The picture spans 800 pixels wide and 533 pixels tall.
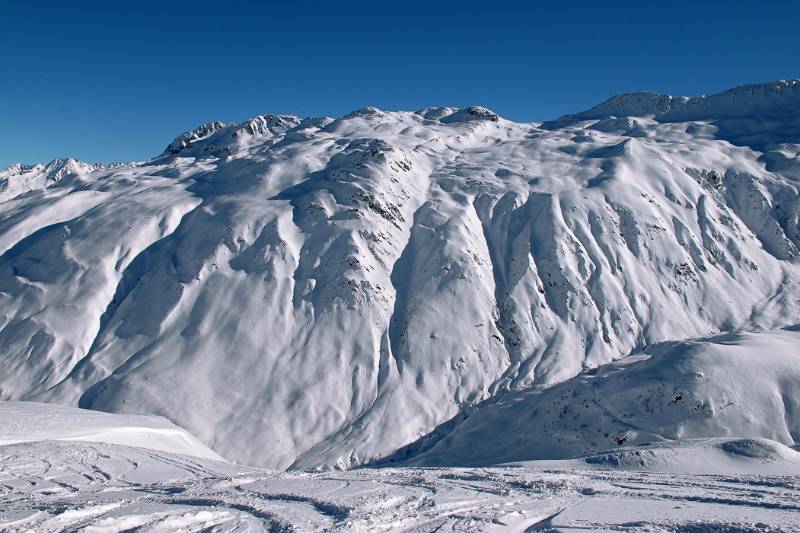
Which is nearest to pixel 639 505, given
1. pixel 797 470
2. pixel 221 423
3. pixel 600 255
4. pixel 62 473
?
pixel 797 470

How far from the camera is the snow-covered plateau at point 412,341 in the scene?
52.0 feet

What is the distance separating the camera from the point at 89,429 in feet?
96.6

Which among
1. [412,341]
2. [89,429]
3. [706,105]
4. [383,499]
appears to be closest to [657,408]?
[412,341]

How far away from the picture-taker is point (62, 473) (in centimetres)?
1880

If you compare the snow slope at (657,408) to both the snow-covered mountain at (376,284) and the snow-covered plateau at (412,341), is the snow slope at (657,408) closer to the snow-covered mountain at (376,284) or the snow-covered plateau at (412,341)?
the snow-covered plateau at (412,341)

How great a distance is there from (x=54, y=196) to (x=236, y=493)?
72997mm

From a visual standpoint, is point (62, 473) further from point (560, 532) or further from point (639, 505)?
point (639, 505)

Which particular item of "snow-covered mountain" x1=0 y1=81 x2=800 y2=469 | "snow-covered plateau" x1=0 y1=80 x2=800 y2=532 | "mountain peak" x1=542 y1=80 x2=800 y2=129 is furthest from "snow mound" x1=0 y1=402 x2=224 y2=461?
"mountain peak" x1=542 y1=80 x2=800 y2=129

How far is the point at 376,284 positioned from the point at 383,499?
120ft

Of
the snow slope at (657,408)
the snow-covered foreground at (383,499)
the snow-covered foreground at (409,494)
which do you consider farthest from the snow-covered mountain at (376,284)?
the snow-covered foreground at (383,499)

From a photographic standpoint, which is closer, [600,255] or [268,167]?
[600,255]

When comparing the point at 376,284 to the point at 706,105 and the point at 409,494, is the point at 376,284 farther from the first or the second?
the point at 706,105

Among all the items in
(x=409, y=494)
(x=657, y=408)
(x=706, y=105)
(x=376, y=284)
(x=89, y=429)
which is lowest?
(x=409, y=494)

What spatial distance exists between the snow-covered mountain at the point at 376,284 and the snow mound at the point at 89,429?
485cm
